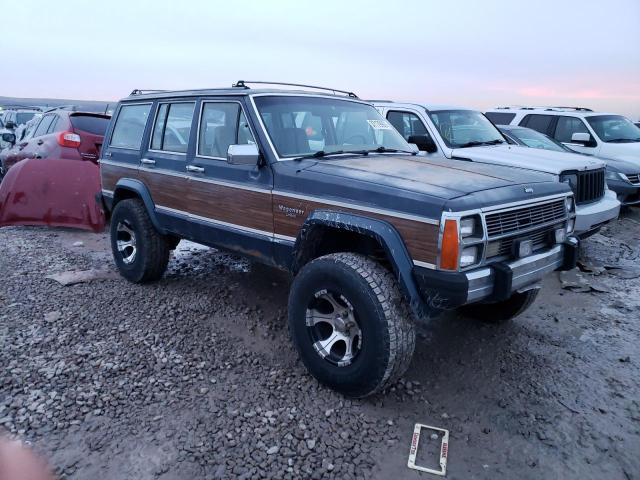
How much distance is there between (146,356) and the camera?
3791mm

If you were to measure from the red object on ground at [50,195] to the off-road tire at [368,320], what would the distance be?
5444 millimetres

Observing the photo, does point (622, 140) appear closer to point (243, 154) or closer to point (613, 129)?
point (613, 129)

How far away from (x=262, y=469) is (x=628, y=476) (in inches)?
76.4

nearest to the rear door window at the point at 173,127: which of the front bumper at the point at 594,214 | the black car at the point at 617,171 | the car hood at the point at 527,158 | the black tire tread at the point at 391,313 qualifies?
the black tire tread at the point at 391,313

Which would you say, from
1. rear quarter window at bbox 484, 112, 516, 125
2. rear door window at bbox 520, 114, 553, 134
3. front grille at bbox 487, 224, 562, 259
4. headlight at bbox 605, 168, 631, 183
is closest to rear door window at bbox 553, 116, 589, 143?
rear door window at bbox 520, 114, 553, 134

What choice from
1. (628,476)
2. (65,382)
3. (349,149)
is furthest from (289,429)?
(349,149)

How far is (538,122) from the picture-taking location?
1004 cm

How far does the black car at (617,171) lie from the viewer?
8.24 m

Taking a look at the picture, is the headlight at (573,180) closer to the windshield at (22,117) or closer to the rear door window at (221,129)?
the rear door window at (221,129)

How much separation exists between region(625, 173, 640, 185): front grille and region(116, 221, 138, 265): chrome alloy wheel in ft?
25.6

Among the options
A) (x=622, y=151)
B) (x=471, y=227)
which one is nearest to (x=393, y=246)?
(x=471, y=227)

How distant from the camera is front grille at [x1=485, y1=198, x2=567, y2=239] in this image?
3.02 metres

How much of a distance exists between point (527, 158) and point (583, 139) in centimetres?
384

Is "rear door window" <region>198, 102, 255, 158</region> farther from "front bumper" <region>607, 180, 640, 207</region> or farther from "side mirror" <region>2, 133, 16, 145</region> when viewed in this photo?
"side mirror" <region>2, 133, 16, 145</region>
